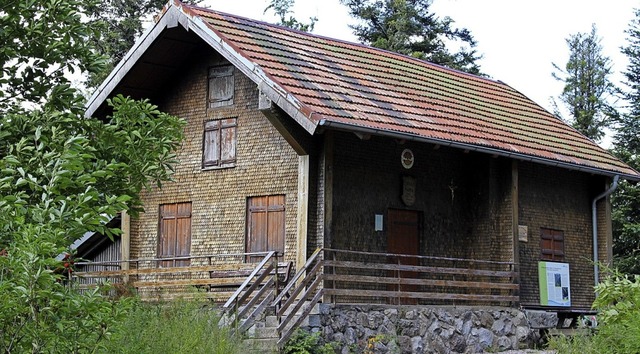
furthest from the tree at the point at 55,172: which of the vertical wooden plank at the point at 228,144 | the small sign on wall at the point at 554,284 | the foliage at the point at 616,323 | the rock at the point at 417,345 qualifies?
the small sign on wall at the point at 554,284

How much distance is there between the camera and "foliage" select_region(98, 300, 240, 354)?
10.2 metres

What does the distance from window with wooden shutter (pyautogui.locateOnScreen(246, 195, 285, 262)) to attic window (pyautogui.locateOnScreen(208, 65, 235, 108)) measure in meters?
1.99

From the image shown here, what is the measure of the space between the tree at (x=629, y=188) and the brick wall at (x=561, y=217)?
23.7 ft

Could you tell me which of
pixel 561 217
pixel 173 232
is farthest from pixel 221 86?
pixel 561 217

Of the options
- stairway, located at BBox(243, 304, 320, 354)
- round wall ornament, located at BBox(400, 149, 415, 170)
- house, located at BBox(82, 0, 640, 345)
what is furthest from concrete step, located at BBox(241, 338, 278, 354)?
round wall ornament, located at BBox(400, 149, 415, 170)

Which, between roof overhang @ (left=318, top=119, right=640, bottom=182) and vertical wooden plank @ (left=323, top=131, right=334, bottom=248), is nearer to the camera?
roof overhang @ (left=318, top=119, right=640, bottom=182)

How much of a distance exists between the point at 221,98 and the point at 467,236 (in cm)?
545

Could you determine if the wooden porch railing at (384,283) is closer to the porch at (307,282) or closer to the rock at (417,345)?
the porch at (307,282)

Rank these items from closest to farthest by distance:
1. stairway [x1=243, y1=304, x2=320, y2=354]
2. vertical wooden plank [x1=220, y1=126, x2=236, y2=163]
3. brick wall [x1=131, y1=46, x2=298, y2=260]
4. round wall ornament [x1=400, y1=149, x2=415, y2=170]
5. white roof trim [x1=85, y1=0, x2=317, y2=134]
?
stairway [x1=243, y1=304, x2=320, y2=354], white roof trim [x1=85, y1=0, x2=317, y2=134], brick wall [x1=131, y1=46, x2=298, y2=260], round wall ornament [x1=400, y1=149, x2=415, y2=170], vertical wooden plank [x1=220, y1=126, x2=236, y2=163]

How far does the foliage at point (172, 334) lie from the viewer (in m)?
10.2

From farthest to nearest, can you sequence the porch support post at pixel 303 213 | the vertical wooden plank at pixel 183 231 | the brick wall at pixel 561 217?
the brick wall at pixel 561 217, the vertical wooden plank at pixel 183 231, the porch support post at pixel 303 213

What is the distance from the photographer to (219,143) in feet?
67.9

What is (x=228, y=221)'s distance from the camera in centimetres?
2022

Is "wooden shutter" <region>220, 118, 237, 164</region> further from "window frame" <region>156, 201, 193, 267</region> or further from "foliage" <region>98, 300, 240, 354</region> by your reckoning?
"foliage" <region>98, 300, 240, 354</region>
